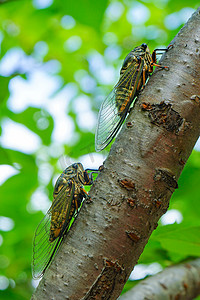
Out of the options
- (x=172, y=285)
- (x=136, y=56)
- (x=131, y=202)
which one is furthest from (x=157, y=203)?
(x=136, y=56)

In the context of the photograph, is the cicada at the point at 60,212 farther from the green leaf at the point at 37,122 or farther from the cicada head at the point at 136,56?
the green leaf at the point at 37,122

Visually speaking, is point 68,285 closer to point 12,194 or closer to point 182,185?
point 182,185

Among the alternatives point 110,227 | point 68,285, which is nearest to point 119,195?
point 110,227

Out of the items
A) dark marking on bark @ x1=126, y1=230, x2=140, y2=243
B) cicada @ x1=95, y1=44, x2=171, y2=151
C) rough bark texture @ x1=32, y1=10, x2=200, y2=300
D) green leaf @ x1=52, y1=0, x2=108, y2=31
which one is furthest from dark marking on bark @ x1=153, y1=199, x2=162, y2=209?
green leaf @ x1=52, y1=0, x2=108, y2=31

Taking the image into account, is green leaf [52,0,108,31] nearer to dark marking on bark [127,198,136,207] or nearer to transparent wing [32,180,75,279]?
transparent wing [32,180,75,279]

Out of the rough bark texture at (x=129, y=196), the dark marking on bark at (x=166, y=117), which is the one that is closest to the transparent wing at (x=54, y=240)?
the rough bark texture at (x=129, y=196)

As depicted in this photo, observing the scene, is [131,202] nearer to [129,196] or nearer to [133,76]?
[129,196]
